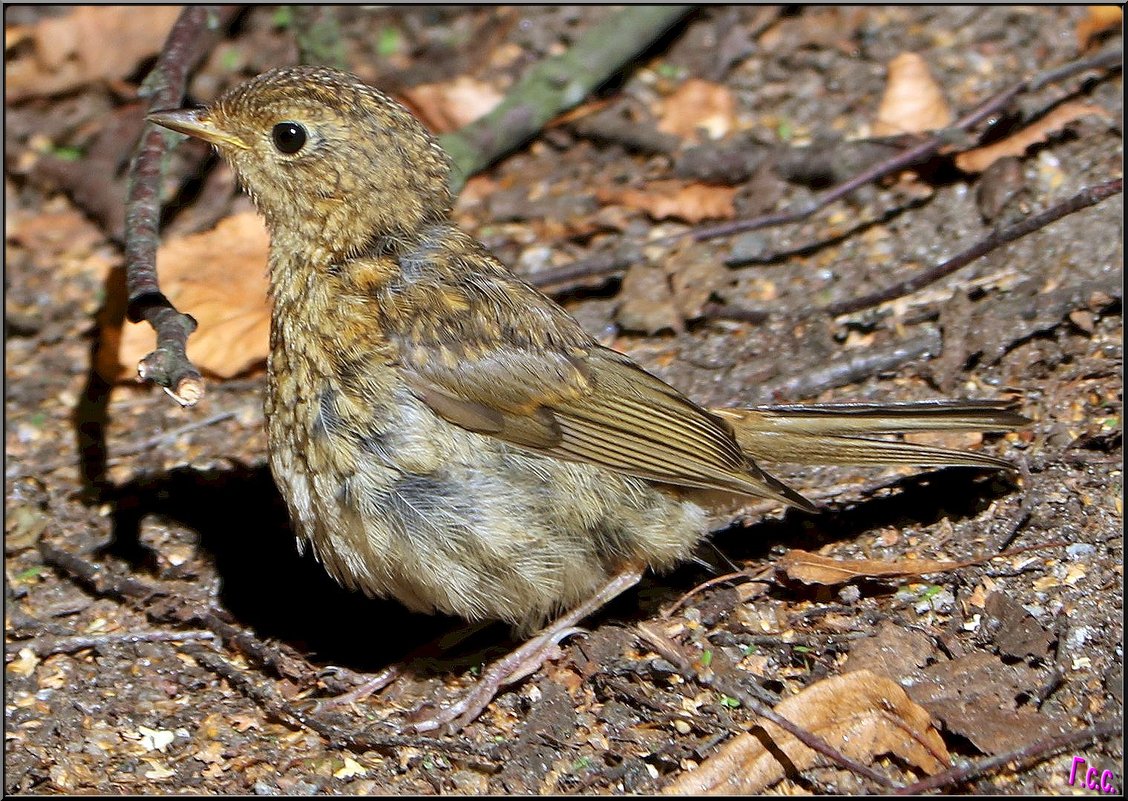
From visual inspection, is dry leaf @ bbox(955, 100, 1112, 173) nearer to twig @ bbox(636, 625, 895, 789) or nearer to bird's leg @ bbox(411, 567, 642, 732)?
bird's leg @ bbox(411, 567, 642, 732)

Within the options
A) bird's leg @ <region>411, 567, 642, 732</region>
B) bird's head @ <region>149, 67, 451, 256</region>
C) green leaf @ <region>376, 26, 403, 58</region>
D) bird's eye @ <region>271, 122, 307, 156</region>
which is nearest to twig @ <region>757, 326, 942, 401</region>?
bird's leg @ <region>411, 567, 642, 732</region>

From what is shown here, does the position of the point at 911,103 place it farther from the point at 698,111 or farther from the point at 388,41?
the point at 388,41

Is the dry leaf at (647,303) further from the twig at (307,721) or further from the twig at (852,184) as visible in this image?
the twig at (307,721)

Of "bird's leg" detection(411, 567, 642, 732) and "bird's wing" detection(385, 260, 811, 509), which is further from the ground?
"bird's wing" detection(385, 260, 811, 509)

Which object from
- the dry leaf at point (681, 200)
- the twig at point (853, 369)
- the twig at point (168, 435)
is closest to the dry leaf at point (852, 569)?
the twig at point (853, 369)

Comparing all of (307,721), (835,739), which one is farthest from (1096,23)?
(307,721)

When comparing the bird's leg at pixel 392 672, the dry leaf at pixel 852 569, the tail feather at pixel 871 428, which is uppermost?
the tail feather at pixel 871 428
